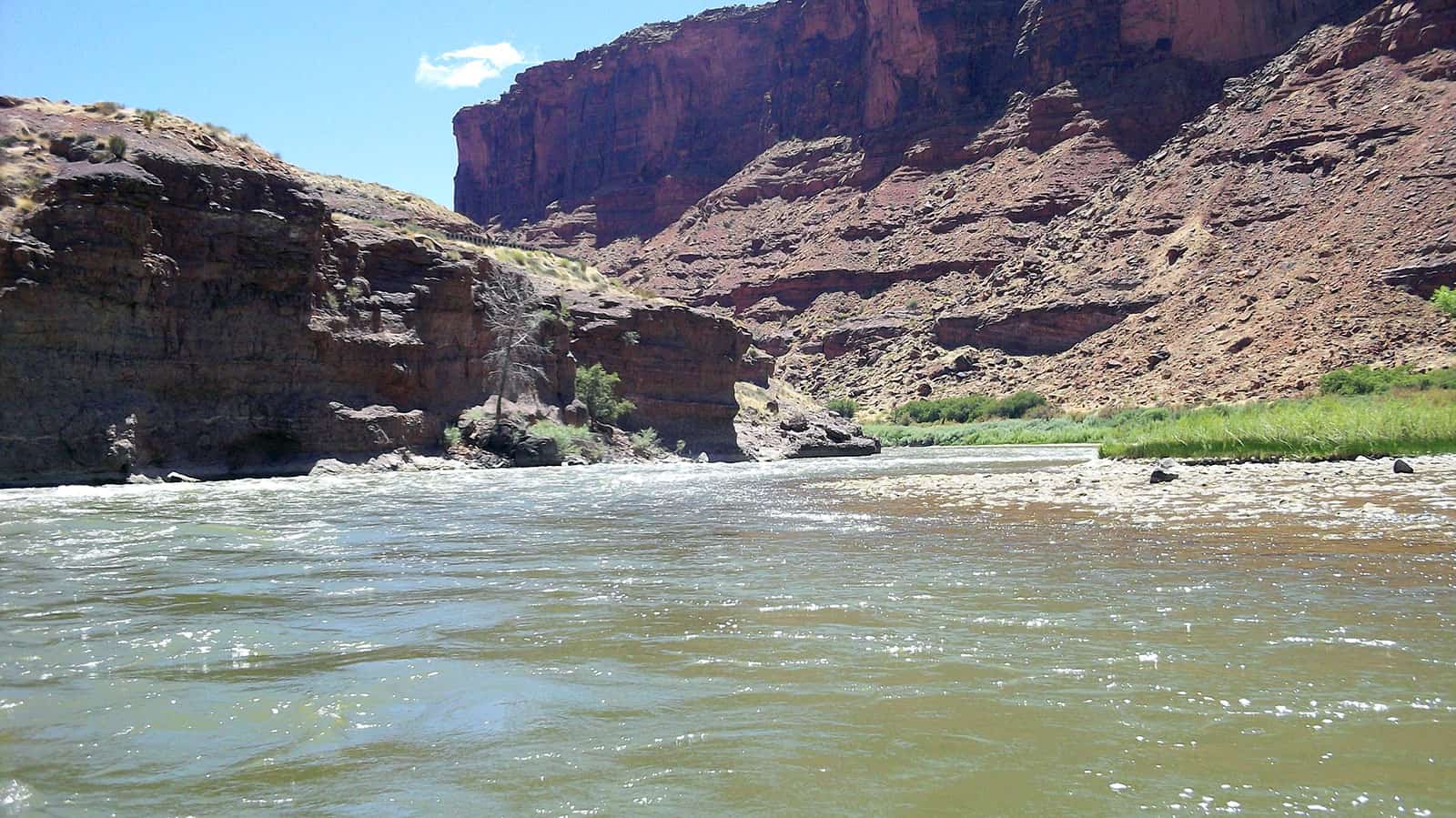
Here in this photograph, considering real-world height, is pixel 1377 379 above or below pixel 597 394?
above

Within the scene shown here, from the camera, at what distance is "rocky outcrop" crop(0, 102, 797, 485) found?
77.6 ft

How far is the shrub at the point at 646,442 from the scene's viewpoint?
39.2 metres

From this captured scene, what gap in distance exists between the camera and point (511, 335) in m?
37.4

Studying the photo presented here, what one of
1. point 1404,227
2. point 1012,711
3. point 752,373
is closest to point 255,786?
point 1012,711

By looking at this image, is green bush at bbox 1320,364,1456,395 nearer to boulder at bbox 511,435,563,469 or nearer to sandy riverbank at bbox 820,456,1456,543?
sandy riverbank at bbox 820,456,1456,543

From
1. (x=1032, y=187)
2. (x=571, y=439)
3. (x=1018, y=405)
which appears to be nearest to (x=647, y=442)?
(x=571, y=439)

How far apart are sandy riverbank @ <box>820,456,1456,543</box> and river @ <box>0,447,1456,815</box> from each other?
1.05 meters

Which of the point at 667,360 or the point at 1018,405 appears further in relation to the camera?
the point at 1018,405

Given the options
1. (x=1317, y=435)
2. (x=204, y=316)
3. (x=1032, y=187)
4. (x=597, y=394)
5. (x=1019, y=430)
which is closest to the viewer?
(x=1317, y=435)

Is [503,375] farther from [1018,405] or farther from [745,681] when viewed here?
[1018,405]

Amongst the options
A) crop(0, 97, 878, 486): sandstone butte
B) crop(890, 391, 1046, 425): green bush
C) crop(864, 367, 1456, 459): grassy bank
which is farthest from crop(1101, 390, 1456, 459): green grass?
crop(890, 391, 1046, 425): green bush

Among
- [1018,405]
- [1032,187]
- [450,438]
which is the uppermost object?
[1032,187]

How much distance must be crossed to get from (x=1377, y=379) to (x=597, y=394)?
33756 mm

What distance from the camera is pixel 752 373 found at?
5394cm
